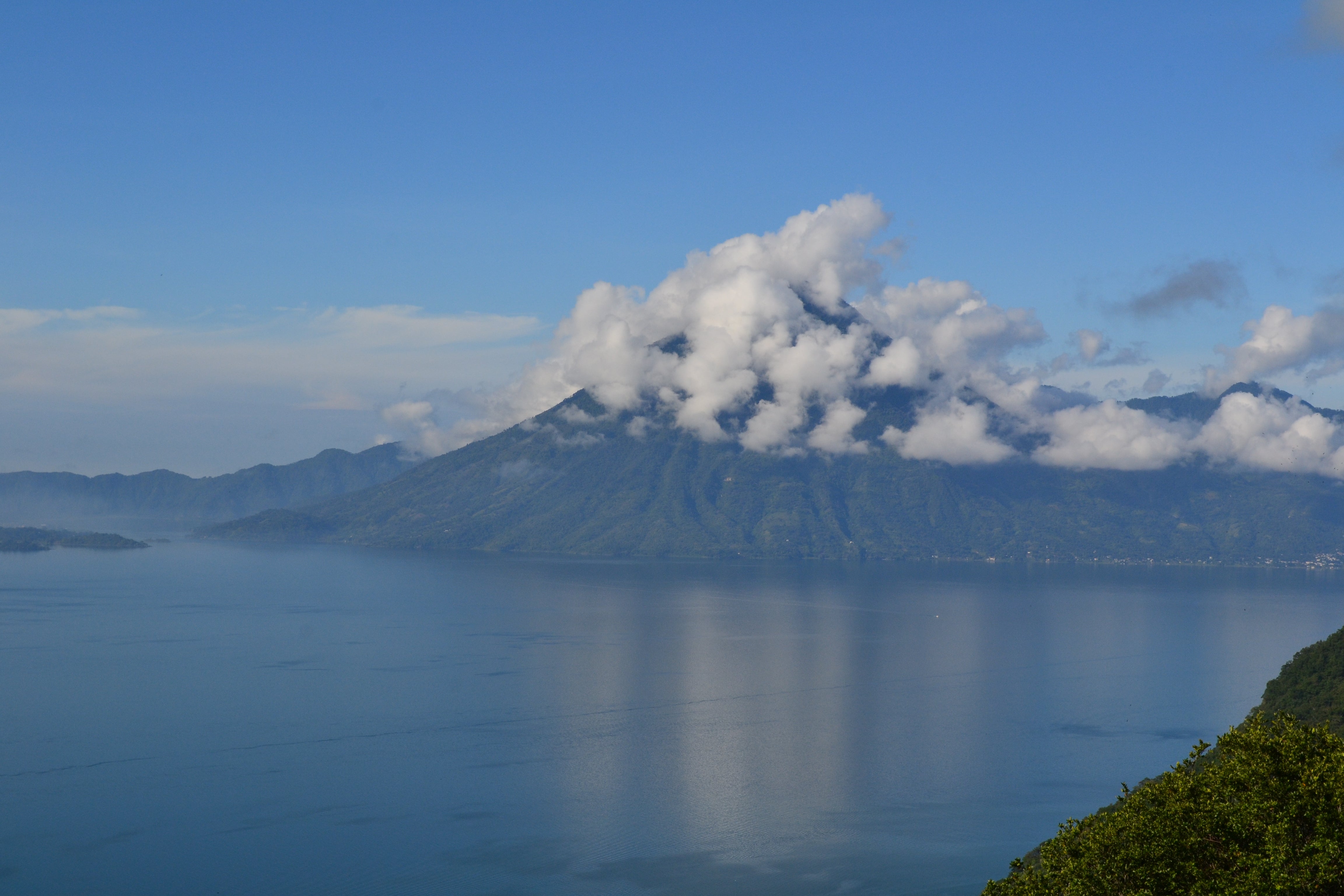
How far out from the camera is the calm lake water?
51.0 m

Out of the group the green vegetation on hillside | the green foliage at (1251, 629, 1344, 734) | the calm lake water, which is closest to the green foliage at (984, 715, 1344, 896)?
the green vegetation on hillside

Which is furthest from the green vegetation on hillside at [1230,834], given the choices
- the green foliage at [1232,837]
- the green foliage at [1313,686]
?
the green foliage at [1313,686]

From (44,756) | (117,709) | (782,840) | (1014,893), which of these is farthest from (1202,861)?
(117,709)

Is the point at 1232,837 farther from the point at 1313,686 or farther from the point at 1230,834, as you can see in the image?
the point at 1313,686

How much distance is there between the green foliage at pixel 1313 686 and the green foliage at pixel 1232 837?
3901 cm

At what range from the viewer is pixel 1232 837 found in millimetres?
24750

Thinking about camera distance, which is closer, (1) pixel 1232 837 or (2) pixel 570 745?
(1) pixel 1232 837

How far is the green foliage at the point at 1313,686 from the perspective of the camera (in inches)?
2483

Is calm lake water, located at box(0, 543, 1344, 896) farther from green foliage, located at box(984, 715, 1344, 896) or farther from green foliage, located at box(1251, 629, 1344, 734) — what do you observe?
green foliage, located at box(984, 715, 1344, 896)

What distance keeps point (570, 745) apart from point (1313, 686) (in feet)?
161

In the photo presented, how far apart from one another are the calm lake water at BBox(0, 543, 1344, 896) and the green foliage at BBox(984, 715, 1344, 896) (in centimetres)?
2464

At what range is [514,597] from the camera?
171 metres

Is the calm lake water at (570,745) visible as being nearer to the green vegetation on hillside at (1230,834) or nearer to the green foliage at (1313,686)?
the green foliage at (1313,686)

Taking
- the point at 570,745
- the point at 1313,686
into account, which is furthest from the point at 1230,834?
the point at 1313,686
